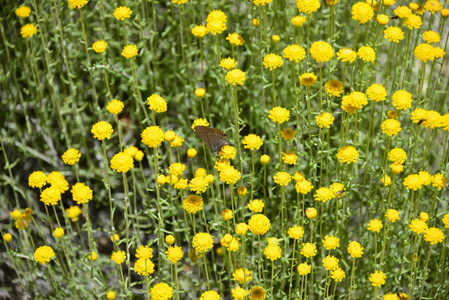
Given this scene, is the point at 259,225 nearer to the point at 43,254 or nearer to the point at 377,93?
the point at 377,93

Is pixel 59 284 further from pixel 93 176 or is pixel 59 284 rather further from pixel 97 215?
pixel 93 176

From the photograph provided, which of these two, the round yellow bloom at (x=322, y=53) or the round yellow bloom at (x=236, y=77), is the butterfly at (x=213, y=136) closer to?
the round yellow bloom at (x=236, y=77)

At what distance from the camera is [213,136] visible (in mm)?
1543

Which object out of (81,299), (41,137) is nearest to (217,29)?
(41,137)

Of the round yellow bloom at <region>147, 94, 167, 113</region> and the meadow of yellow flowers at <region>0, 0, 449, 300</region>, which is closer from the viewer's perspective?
the round yellow bloom at <region>147, 94, 167, 113</region>

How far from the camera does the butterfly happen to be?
1.53 m

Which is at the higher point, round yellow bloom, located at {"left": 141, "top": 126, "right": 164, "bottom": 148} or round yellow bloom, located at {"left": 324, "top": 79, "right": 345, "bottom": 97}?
round yellow bloom, located at {"left": 324, "top": 79, "right": 345, "bottom": 97}

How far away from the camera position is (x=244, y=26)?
79.8 inches

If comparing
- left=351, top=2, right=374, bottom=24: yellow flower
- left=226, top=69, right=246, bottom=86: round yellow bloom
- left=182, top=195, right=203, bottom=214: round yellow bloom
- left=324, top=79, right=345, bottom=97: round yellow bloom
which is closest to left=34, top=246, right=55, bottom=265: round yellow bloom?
left=182, top=195, right=203, bottom=214: round yellow bloom

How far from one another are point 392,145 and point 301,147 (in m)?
0.37

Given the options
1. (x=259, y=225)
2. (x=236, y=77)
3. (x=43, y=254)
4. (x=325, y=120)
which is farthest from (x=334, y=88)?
(x=43, y=254)

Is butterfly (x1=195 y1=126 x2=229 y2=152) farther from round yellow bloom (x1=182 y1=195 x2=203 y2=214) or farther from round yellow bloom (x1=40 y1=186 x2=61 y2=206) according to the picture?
round yellow bloom (x1=40 y1=186 x2=61 y2=206)

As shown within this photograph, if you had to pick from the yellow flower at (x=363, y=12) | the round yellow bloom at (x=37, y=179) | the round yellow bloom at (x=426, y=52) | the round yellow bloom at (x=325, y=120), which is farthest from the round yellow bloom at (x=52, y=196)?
the round yellow bloom at (x=426, y=52)

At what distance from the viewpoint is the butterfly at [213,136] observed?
60.2 inches
